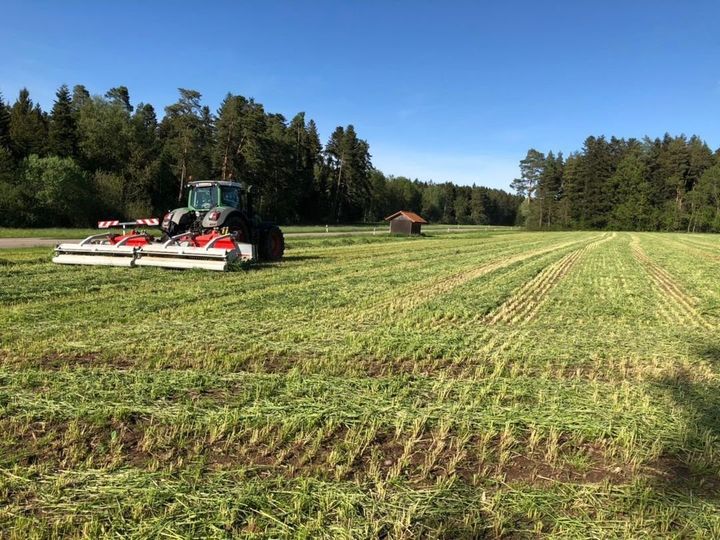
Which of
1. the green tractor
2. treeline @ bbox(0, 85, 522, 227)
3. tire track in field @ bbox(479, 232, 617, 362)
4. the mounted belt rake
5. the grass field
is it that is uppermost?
treeline @ bbox(0, 85, 522, 227)

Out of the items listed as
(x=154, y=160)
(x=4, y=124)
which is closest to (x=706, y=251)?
(x=154, y=160)

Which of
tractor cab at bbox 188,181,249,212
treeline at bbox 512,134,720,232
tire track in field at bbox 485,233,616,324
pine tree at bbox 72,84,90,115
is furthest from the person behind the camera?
treeline at bbox 512,134,720,232

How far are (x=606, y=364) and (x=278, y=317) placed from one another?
4.75 meters

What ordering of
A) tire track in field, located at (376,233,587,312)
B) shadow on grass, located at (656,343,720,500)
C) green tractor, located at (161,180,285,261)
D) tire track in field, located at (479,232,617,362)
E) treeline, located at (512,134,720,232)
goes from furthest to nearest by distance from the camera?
treeline, located at (512,134,720,232) → green tractor, located at (161,180,285,261) → tire track in field, located at (376,233,587,312) → tire track in field, located at (479,232,617,362) → shadow on grass, located at (656,343,720,500)

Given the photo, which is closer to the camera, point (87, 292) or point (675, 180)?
point (87, 292)

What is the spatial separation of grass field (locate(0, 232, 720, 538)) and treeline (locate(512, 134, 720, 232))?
300 ft

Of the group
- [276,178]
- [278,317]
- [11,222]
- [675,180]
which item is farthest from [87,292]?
[675,180]

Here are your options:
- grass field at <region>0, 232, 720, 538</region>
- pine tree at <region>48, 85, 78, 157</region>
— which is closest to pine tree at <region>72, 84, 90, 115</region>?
pine tree at <region>48, 85, 78, 157</region>

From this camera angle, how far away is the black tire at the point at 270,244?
1606 centimetres

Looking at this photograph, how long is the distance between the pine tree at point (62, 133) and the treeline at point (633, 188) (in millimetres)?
79722

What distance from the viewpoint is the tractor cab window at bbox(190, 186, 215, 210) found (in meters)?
15.1

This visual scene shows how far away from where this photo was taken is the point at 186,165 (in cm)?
5525

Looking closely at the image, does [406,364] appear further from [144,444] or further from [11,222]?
[11,222]

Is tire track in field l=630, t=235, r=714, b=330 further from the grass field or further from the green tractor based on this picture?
the green tractor
